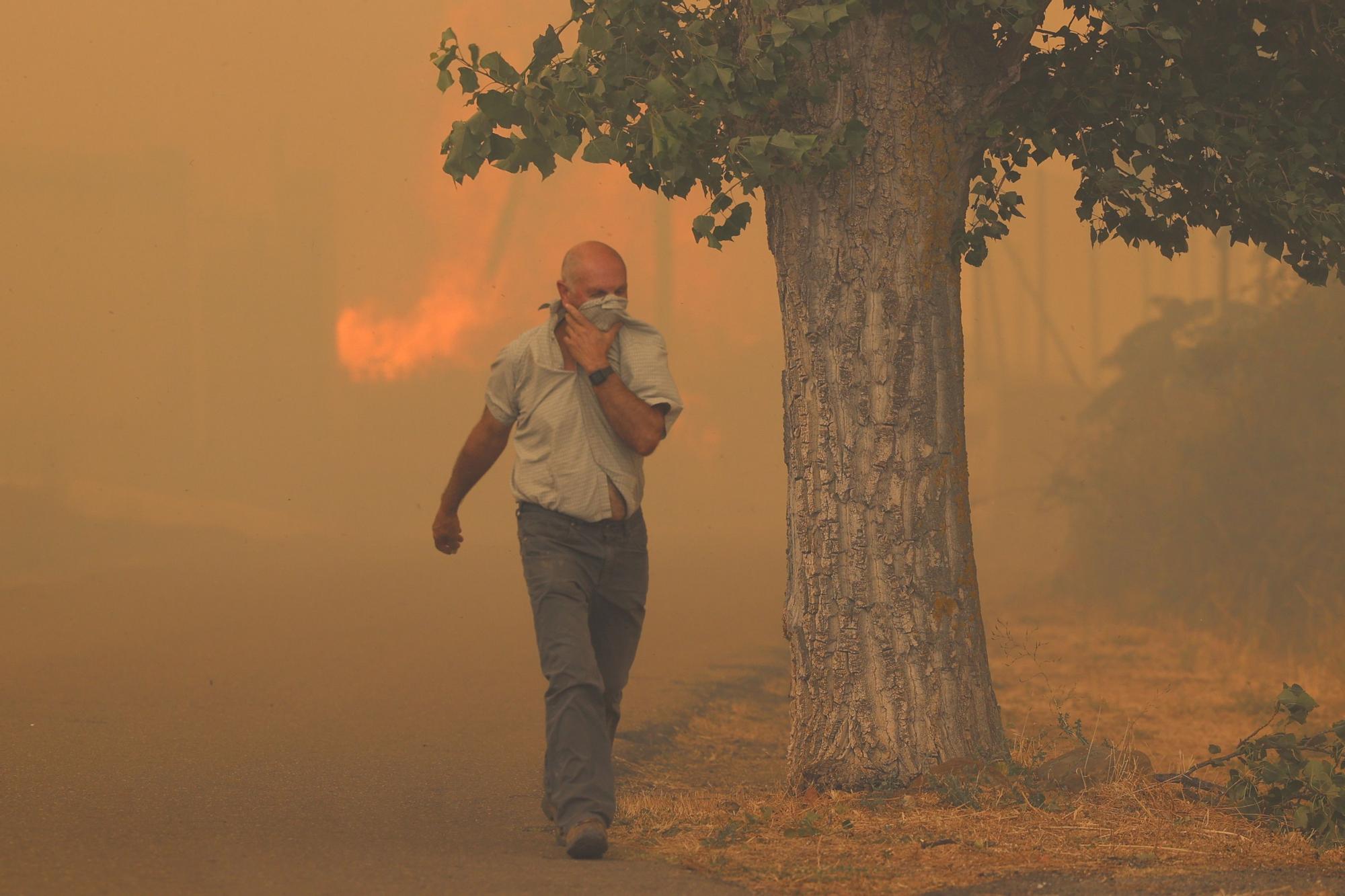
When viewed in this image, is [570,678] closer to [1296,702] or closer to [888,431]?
[888,431]

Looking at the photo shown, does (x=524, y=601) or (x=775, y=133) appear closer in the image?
(x=775, y=133)

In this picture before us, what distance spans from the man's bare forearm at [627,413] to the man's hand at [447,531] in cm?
90

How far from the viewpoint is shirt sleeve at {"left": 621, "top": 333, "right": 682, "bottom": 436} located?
5.26m

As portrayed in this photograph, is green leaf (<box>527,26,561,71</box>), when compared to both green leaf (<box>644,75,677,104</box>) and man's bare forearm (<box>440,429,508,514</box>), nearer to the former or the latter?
green leaf (<box>644,75,677,104</box>)

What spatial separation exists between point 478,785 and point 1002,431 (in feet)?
63.2

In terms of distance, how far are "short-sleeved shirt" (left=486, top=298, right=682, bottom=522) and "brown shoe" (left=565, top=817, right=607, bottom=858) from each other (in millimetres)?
1043

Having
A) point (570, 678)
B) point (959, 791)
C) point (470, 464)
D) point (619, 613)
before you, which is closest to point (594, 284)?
point (470, 464)

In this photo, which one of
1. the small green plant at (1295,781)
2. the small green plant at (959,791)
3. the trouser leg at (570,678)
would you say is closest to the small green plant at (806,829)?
the small green plant at (959,791)

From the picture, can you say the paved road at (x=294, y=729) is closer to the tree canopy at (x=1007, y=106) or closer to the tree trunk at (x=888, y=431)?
the tree trunk at (x=888, y=431)

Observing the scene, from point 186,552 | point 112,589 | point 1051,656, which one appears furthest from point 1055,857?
point 186,552

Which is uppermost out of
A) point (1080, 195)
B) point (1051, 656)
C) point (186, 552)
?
point (1080, 195)

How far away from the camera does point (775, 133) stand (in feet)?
20.1

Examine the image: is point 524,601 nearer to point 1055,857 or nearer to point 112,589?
point 112,589

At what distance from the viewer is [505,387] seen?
17.7 feet
